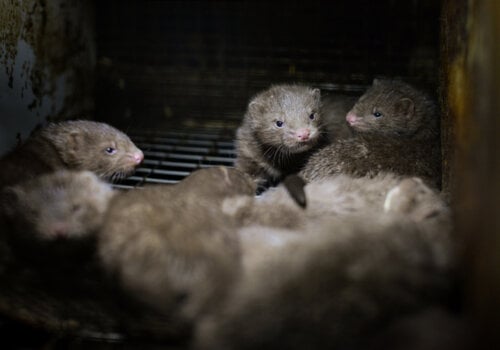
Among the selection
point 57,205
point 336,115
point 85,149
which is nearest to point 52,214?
point 57,205

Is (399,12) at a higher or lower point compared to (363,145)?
higher


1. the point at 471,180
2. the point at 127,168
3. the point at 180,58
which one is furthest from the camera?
the point at 180,58

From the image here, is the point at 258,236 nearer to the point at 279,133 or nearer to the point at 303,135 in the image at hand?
the point at 303,135

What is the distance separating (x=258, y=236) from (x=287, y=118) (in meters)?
1.91

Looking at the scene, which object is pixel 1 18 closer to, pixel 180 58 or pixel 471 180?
pixel 180 58

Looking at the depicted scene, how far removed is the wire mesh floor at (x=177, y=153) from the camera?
452 centimetres

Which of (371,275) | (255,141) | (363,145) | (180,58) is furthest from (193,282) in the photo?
(180,58)

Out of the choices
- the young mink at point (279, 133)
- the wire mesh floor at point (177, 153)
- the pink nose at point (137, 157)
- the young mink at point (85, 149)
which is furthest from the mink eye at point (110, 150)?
the young mink at point (279, 133)

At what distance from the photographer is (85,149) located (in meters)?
3.82

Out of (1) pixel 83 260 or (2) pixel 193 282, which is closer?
(2) pixel 193 282

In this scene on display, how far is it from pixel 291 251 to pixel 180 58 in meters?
4.30

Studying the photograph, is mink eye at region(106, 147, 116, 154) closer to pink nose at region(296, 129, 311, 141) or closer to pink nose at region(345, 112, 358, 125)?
pink nose at region(296, 129, 311, 141)

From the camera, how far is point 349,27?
5.85 m

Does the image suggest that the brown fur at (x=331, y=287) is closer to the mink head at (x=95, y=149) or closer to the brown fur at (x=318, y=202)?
the brown fur at (x=318, y=202)
